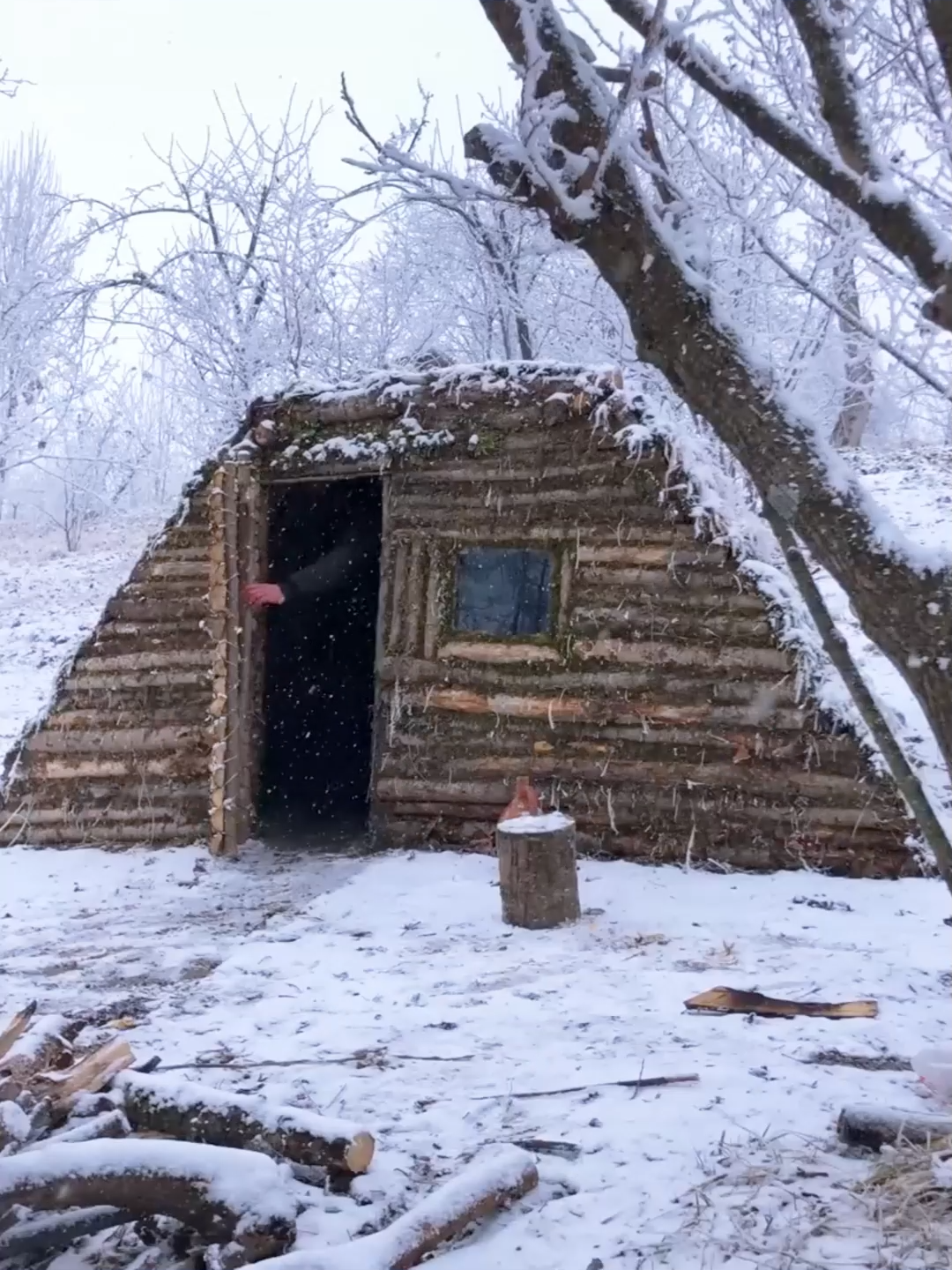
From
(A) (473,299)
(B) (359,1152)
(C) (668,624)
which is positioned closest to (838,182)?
(B) (359,1152)

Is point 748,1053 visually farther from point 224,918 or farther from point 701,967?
point 224,918

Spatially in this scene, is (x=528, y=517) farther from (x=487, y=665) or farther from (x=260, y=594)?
(x=260, y=594)

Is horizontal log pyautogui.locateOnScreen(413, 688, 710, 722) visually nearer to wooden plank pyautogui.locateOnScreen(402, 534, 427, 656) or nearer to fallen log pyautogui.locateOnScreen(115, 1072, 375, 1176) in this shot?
wooden plank pyautogui.locateOnScreen(402, 534, 427, 656)

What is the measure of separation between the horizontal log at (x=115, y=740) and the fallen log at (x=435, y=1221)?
18.4ft

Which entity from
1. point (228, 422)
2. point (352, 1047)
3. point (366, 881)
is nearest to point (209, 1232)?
point (352, 1047)

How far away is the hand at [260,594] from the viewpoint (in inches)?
311

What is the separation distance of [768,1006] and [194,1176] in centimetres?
263

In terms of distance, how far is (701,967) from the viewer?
5133 millimetres

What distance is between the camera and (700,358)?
9.05 feet

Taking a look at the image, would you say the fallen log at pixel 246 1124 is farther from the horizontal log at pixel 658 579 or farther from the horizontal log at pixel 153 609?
the horizontal log at pixel 153 609

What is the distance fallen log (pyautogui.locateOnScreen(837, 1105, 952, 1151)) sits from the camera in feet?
10.1

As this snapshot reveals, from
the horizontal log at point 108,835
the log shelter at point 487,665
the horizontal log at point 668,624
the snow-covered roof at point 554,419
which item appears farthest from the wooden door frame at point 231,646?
the horizontal log at point 668,624

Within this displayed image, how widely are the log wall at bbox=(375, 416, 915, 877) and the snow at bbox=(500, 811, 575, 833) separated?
1378 millimetres

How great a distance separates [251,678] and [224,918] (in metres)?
2.16
